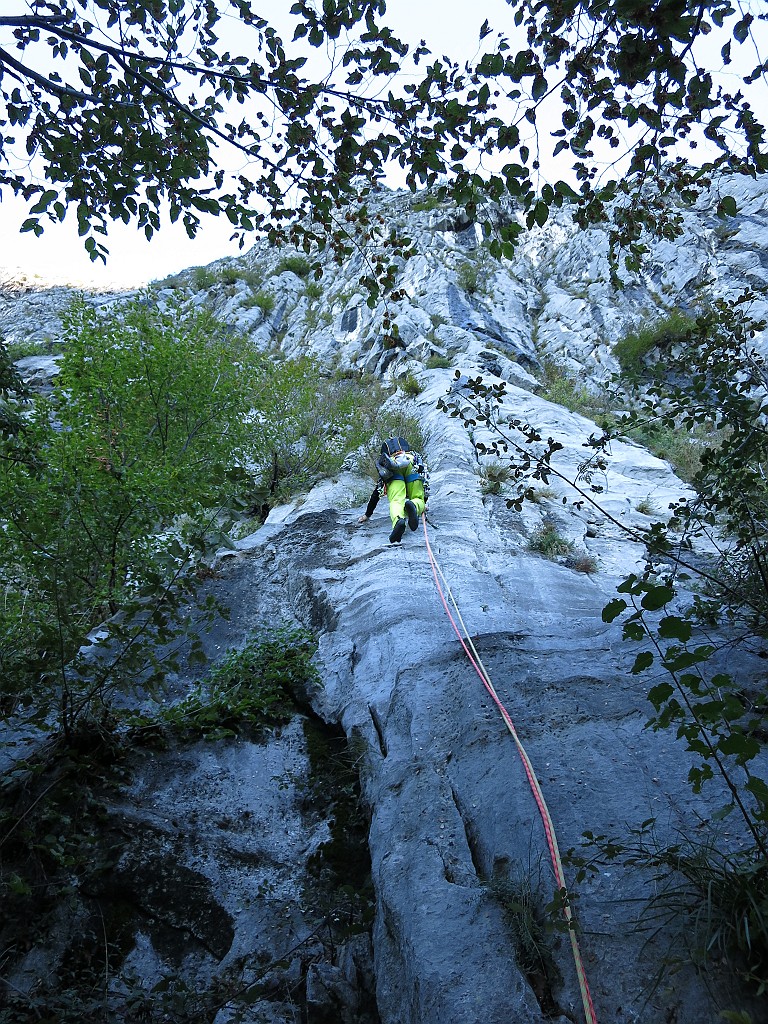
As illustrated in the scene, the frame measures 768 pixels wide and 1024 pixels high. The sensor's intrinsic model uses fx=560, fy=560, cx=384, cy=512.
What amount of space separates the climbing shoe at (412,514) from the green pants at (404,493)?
0.08 metres

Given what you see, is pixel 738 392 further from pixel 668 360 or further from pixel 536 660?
pixel 536 660

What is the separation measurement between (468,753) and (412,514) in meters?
4.92

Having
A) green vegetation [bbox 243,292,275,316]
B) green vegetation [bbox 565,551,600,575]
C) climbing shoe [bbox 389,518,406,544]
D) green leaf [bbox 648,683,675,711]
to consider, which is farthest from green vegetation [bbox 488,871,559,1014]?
green vegetation [bbox 243,292,275,316]

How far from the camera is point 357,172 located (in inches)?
113

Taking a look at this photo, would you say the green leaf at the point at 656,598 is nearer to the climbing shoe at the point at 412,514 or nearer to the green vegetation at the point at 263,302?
the climbing shoe at the point at 412,514

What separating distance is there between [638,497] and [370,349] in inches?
488

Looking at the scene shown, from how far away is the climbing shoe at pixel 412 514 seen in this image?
8.56m

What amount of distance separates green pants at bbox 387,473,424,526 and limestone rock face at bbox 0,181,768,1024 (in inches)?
17.5

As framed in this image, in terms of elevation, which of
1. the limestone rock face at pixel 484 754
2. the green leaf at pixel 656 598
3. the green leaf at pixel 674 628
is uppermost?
the green leaf at pixel 656 598

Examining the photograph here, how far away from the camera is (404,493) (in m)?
8.83

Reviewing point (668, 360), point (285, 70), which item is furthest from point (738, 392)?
point (285, 70)

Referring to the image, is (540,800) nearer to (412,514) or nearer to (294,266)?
(412,514)

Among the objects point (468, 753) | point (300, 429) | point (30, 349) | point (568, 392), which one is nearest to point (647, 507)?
point (468, 753)

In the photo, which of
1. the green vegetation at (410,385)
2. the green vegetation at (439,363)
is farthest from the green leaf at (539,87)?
the green vegetation at (439,363)
